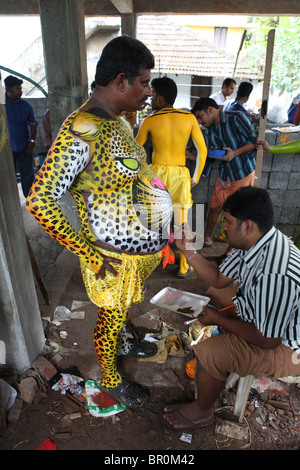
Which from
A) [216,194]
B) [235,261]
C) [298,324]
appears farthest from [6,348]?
[216,194]

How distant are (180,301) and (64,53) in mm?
3100

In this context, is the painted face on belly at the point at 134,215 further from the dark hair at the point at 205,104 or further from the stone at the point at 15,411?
the dark hair at the point at 205,104

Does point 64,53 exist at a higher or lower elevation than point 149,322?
higher

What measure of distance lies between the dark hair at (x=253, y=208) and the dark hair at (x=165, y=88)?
1862 mm

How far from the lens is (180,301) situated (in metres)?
3.33

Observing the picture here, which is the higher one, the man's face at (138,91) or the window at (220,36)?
the window at (220,36)

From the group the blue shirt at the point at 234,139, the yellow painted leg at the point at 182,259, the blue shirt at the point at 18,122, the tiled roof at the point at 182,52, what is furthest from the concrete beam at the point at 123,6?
the tiled roof at the point at 182,52

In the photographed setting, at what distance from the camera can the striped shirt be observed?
65.2 inches

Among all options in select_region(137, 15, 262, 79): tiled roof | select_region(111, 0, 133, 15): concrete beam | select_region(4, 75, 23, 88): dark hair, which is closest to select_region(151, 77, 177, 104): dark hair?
select_region(4, 75, 23, 88): dark hair

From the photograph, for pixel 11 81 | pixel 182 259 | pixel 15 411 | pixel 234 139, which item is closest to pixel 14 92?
pixel 11 81

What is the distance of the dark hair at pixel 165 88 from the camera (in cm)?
318

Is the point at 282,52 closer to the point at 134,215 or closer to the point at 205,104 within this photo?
the point at 205,104

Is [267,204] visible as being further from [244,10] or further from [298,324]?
[244,10]

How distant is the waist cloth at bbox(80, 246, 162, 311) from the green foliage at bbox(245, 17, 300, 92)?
15464mm
